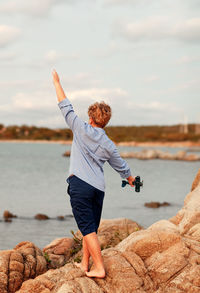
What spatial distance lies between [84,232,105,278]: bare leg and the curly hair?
4.28 ft

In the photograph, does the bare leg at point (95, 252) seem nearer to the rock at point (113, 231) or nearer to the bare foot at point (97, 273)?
the bare foot at point (97, 273)

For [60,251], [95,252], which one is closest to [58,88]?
[95,252]

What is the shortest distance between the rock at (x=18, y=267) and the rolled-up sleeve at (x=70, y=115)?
2191mm

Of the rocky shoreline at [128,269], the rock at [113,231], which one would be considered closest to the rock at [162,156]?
the rock at [113,231]

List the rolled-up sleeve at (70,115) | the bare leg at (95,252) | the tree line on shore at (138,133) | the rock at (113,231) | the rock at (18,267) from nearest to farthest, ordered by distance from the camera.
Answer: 1. the rolled-up sleeve at (70,115)
2. the bare leg at (95,252)
3. the rock at (18,267)
4. the rock at (113,231)
5. the tree line on shore at (138,133)

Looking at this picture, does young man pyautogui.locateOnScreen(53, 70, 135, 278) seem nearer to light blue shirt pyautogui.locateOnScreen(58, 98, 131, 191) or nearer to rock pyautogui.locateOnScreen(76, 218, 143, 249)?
light blue shirt pyautogui.locateOnScreen(58, 98, 131, 191)

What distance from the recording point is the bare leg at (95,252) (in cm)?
532

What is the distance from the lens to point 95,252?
5.32m

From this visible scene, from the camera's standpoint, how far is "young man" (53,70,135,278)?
526cm

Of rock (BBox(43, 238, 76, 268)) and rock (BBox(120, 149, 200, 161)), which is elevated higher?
rock (BBox(43, 238, 76, 268))

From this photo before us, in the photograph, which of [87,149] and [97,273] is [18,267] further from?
[87,149]

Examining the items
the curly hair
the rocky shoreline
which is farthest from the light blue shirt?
the rocky shoreline

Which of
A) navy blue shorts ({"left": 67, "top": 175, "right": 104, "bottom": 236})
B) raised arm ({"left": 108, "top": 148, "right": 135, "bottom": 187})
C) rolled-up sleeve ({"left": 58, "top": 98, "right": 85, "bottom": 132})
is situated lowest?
navy blue shorts ({"left": 67, "top": 175, "right": 104, "bottom": 236})

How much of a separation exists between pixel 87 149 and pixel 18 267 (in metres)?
2.05
